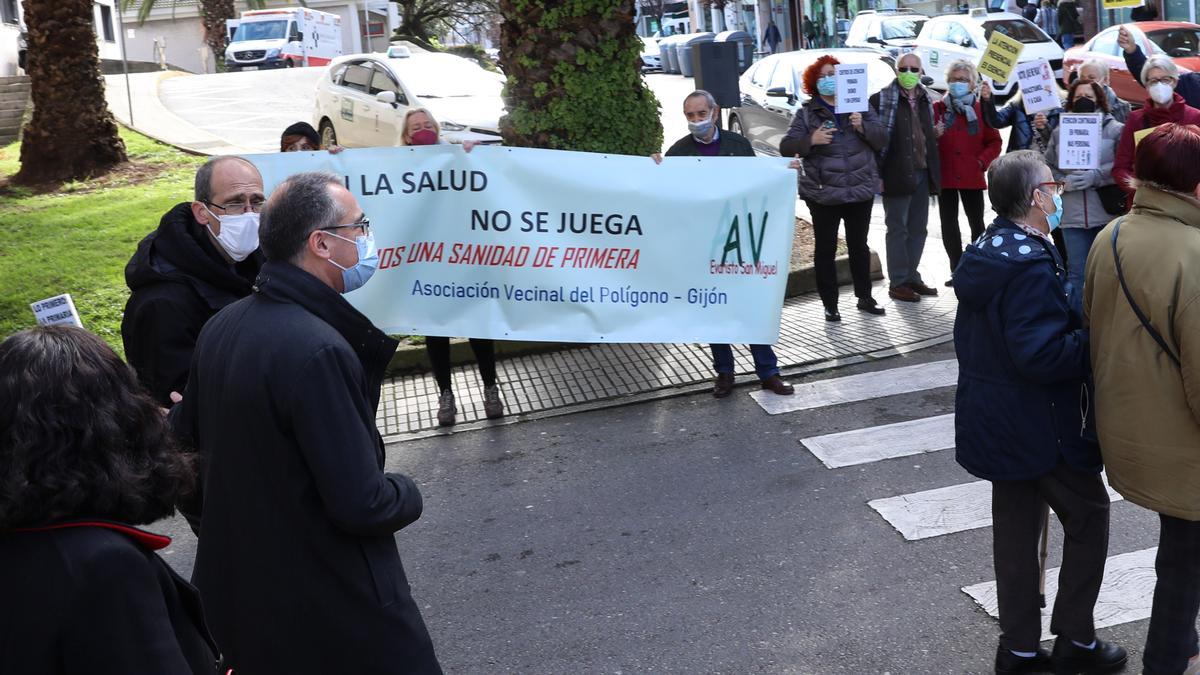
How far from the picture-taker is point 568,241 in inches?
302

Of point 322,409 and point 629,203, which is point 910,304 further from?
point 322,409

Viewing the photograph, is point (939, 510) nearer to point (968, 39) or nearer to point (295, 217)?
point (295, 217)

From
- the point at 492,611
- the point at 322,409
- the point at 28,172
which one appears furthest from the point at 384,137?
the point at 322,409

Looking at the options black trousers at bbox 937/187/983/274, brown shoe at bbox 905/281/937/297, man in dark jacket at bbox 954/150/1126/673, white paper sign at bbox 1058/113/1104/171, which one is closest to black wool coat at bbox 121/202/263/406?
man in dark jacket at bbox 954/150/1126/673

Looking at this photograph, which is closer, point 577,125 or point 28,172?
point 577,125

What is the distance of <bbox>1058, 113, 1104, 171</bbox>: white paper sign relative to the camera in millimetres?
8141

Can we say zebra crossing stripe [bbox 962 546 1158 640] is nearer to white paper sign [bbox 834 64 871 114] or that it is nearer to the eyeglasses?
the eyeglasses

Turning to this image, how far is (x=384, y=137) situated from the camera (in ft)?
54.7

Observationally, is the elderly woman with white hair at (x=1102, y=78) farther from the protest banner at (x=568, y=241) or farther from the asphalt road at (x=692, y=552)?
the asphalt road at (x=692, y=552)

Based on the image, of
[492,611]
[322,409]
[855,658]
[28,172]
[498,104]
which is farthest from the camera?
[498,104]

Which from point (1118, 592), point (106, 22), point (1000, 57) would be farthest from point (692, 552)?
point (106, 22)

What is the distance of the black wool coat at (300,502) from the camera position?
2840 mm

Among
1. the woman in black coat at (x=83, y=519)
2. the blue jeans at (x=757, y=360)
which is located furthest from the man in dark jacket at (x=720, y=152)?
the woman in black coat at (x=83, y=519)

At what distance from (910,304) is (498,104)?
26.6 feet
